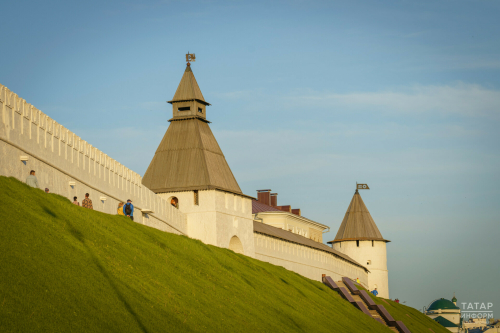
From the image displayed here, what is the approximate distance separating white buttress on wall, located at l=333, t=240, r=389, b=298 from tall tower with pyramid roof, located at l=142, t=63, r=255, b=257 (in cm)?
2696

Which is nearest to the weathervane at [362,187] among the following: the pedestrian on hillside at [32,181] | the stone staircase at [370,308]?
the stone staircase at [370,308]

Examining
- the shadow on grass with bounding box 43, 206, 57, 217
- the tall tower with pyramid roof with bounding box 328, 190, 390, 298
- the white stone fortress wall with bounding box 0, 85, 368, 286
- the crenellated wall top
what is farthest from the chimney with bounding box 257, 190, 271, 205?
the shadow on grass with bounding box 43, 206, 57, 217

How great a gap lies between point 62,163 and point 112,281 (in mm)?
7572

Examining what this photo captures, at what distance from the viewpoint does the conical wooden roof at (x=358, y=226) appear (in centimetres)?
Answer: 6034

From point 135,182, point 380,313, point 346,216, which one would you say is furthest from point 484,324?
point 135,182

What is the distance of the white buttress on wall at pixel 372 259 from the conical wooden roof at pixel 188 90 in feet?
93.2

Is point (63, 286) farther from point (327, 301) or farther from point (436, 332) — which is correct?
point (436, 332)

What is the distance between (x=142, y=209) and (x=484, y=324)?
98031 mm

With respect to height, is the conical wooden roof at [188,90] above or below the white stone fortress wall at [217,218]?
above

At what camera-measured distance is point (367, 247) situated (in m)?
60.3

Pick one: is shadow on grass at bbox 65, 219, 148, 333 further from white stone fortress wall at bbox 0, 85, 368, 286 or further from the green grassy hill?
white stone fortress wall at bbox 0, 85, 368, 286

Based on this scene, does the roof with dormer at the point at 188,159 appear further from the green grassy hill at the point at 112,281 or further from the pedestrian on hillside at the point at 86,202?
the pedestrian on hillside at the point at 86,202

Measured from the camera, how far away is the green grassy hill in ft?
38.2

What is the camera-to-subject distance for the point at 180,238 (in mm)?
23359
